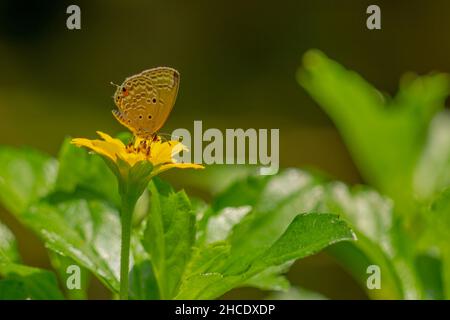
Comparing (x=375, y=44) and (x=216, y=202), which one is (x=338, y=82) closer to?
(x=216, y=202)

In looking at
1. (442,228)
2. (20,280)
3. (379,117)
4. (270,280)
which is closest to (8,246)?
(20,280)

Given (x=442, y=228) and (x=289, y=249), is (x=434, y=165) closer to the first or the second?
(x=442, y=228)

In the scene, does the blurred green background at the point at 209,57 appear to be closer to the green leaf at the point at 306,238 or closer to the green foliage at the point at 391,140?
the green foliage at the point at 391,140

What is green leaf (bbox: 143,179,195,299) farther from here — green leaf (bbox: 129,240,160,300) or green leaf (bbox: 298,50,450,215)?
green leaf (bbox: 298,50,450,215)

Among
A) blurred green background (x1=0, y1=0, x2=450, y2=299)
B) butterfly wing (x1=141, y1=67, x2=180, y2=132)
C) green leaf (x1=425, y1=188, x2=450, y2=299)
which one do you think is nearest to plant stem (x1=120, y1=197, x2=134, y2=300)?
butterfly wing (x1=141, y1=67, x2=180, y2=132)

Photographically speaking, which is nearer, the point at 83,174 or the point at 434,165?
the point at 83,174

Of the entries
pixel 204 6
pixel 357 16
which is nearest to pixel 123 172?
pixel 204 6
